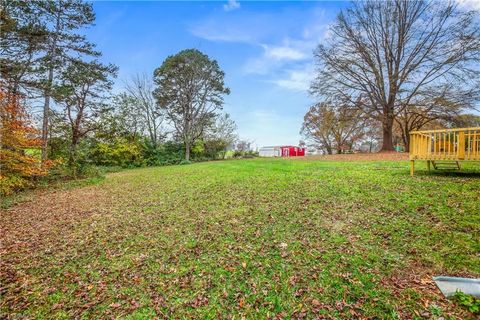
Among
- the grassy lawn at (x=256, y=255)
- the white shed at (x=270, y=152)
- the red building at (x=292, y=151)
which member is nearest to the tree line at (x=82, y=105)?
the white shed at (x=270, y=152)

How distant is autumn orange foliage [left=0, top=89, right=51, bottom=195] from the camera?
7070mm

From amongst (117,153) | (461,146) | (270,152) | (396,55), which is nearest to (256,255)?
(461,146)

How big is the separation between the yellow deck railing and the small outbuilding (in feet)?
62.6

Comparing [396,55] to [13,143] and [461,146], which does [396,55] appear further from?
[13,143]

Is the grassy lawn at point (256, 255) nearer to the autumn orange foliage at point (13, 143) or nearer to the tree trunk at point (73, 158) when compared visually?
the autumn orange foliage at point (13, 143)

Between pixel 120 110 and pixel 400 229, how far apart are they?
66.1 ft

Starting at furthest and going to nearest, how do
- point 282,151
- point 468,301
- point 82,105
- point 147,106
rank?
point 282,151 → point 147,106 → point 82,105 → point 468,301

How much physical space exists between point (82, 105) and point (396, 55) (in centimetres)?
1917

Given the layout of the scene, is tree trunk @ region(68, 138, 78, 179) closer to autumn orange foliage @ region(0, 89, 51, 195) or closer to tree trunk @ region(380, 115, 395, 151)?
autumn orange foliage @ region(0, 89, 51, 195)

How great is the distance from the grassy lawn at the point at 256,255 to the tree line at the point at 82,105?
446 centimetres

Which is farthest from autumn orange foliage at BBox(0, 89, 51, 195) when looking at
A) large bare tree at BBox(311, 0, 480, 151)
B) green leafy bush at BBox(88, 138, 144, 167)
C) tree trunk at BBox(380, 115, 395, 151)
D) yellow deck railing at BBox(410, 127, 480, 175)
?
tree trunk at BBox(380, 115, 395, 151)

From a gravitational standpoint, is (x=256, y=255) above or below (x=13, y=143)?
below

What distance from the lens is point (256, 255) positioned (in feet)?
10.2

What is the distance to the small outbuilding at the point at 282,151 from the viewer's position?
25.6 meters
